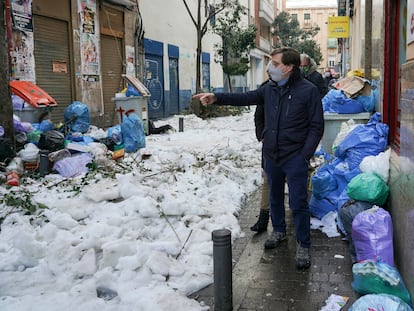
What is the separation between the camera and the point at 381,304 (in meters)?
2.95

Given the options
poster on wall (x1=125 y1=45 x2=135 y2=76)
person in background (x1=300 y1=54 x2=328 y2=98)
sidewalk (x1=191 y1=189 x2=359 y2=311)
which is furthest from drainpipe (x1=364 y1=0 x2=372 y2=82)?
poster on wall (x1=125 y1=45 x2=135 y2=76)

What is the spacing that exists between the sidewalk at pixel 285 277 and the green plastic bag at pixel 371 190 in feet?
1.99

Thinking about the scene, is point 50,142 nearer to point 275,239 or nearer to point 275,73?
point 275,239

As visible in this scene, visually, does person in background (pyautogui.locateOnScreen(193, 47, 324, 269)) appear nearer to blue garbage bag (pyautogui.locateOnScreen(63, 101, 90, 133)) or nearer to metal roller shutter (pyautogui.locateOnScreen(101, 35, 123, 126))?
blue garbage bag (pyautogui.locateOnScreen(63, 101, 90, 133))

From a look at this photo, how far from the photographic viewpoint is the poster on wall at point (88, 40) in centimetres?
1343

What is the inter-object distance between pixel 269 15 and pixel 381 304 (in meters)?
45.5

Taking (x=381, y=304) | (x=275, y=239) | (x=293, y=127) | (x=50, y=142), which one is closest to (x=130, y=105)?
(x=50, y=142)

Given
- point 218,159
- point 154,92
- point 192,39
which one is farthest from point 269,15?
point 218,159

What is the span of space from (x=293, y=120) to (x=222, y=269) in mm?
1574

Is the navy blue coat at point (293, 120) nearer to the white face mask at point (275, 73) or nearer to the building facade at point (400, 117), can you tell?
the white face mask at point (275, 73)

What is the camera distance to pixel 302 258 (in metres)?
4.32

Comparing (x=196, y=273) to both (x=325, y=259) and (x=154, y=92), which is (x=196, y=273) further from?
(x=154, y=92)

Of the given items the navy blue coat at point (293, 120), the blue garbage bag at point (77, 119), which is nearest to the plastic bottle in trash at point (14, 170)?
the blue garbage bag at point (77, 119)

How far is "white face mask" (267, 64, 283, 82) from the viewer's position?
171 inches
